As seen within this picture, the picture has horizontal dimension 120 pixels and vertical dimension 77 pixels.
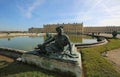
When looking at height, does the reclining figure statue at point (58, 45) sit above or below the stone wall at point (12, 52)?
above

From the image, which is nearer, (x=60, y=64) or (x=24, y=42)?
(x=60, y=64)

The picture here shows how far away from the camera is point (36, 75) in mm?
4816

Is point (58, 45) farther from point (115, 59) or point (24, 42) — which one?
point (24, 42)

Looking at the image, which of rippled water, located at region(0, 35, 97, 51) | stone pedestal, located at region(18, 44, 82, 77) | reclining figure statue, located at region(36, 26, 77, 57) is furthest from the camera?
rippled water, located at region(0, 35, 97, 51)

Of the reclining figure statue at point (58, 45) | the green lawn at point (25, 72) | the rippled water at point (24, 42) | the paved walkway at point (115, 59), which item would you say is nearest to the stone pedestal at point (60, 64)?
the green lawn at point (25, 72)

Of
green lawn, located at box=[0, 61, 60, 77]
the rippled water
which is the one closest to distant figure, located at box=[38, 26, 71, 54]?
green lawn, located at box=[0, 61, 60, 77]

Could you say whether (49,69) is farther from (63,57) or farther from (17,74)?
(17,74)

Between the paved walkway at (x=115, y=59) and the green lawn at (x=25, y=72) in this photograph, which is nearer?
the green lawn at (x=25, y=72)

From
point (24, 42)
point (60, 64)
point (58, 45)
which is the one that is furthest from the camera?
point (24, 42)

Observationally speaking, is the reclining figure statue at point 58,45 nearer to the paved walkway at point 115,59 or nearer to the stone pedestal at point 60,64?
the stone pedestal at point 60,64

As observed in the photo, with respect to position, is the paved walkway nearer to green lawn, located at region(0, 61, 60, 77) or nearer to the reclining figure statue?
the reclining figure statue

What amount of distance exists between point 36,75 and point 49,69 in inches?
27.9

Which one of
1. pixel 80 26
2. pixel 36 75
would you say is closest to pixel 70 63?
pixel 36 75

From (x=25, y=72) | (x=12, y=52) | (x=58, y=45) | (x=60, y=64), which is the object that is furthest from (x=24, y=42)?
(x=60, y=64)
